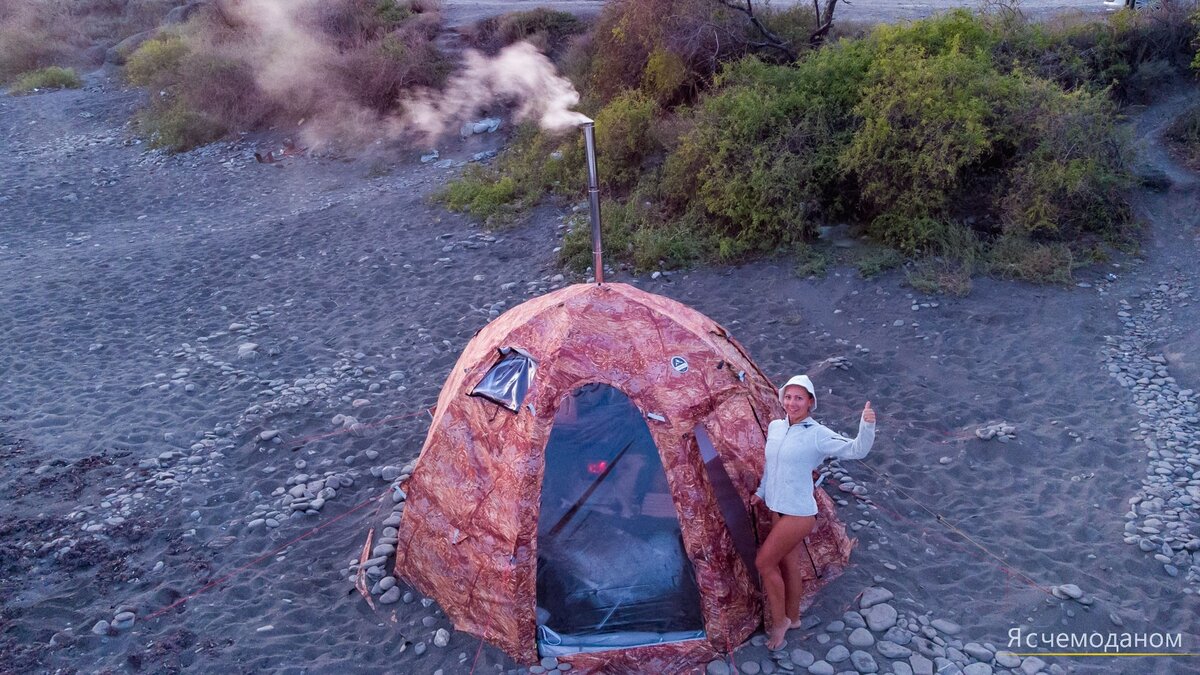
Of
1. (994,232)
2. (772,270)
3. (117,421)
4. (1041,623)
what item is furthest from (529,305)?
(994,232)

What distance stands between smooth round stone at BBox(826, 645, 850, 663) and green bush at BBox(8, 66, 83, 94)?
23847mm

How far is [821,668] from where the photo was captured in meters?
4.51

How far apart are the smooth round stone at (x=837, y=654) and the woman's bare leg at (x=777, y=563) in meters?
0.27

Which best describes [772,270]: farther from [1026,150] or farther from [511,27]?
[511,27]

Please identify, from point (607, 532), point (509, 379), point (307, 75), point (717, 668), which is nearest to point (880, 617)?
point (717, 668)

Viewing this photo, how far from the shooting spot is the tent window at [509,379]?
15.7 ft

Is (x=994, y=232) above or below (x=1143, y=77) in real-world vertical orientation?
below

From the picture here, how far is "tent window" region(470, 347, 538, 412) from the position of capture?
4797 mm

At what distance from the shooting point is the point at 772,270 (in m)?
9.62

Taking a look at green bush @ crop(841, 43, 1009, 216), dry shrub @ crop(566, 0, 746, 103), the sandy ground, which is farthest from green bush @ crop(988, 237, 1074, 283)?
dry shrub @ crop(566, 0, 746, 103)

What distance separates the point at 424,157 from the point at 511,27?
178 inches

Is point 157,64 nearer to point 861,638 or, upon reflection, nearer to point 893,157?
point 893,157

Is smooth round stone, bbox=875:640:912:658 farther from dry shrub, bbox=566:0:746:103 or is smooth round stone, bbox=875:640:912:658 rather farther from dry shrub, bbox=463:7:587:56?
dry shrub, bbox=463:7:587:56

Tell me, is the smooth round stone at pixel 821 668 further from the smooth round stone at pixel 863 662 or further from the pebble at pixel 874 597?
the pebble at pixel 874 597
